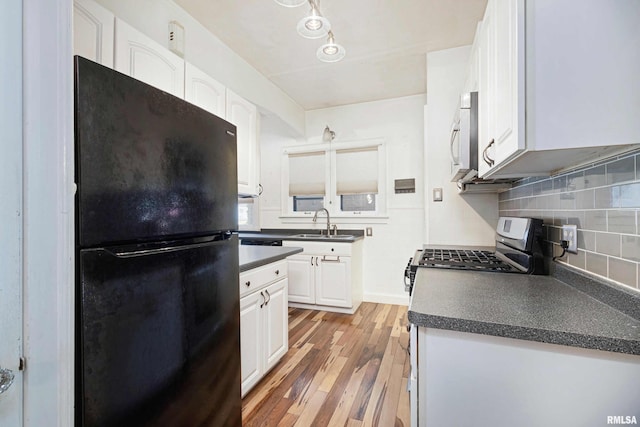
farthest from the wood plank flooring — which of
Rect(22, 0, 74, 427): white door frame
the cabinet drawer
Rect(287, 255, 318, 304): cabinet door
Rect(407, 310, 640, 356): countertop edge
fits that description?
Rect(22, 0, 74, 427): white door frame

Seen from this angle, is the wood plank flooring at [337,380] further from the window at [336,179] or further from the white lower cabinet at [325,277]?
the window at [336,179]

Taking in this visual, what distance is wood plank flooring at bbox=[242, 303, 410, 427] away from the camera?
61.3 inches

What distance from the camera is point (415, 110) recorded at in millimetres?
3379

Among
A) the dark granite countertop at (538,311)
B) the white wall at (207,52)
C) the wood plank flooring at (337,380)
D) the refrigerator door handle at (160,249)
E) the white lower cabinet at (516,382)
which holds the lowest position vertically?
the wood plank flooring at (337,380)

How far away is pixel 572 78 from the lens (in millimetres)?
785

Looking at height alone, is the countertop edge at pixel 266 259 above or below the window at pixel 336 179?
below

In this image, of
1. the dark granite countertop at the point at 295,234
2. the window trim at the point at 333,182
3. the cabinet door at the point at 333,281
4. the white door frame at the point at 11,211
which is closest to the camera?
the white door frame at the point at 11,211

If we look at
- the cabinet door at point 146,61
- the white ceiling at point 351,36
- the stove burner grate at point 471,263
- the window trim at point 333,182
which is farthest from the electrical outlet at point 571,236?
the window trim at point 333,182

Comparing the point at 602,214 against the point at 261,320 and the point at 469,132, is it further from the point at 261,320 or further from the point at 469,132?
the point at 261,320

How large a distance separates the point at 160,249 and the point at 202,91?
3.79 feet

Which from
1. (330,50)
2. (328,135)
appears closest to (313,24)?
(330,50)

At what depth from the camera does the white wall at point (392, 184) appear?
3.37m

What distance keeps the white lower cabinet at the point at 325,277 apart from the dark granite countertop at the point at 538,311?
193cm

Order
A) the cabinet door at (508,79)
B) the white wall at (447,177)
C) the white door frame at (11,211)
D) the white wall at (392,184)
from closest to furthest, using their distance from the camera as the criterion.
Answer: the white door frame at (11,211), the cabinet door at (508,79), the white wall at (447,177), the white wall at (392,184)
